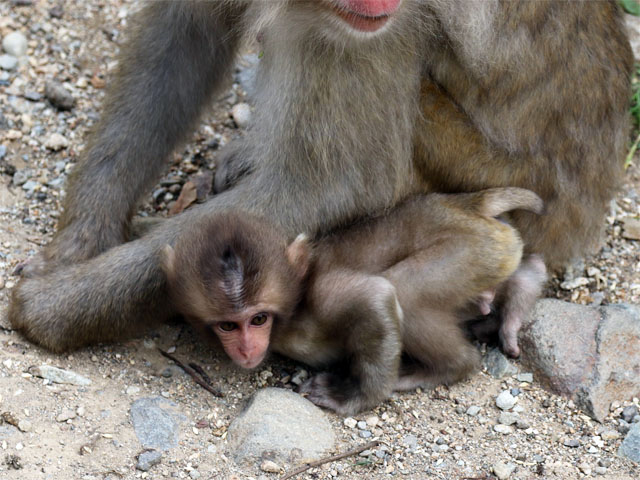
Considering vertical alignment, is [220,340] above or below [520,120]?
below

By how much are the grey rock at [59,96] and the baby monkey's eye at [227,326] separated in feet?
7.30

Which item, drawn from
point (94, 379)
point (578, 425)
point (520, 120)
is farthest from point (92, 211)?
point (578, 425)

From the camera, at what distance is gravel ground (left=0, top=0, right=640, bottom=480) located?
147 inches

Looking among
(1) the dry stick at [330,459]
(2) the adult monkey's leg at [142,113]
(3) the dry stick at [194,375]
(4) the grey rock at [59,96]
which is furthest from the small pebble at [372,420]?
(4) the grey rock at [59,96]

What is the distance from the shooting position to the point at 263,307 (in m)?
4.00

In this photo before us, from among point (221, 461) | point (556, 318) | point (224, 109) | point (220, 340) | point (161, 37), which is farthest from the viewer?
point (224, 109)

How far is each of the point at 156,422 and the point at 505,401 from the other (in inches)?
58.4

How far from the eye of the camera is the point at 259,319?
4.06m

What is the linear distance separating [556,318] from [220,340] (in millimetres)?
1540

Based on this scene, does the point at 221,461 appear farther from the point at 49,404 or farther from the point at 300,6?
the point at 300,6

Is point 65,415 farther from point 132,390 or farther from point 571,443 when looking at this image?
point 571,443

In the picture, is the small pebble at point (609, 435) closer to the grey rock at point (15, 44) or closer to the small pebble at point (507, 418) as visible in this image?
the small pebble at point (507, 418)

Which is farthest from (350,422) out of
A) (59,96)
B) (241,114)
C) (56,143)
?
(59,96)

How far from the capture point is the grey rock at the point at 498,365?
447 cm
